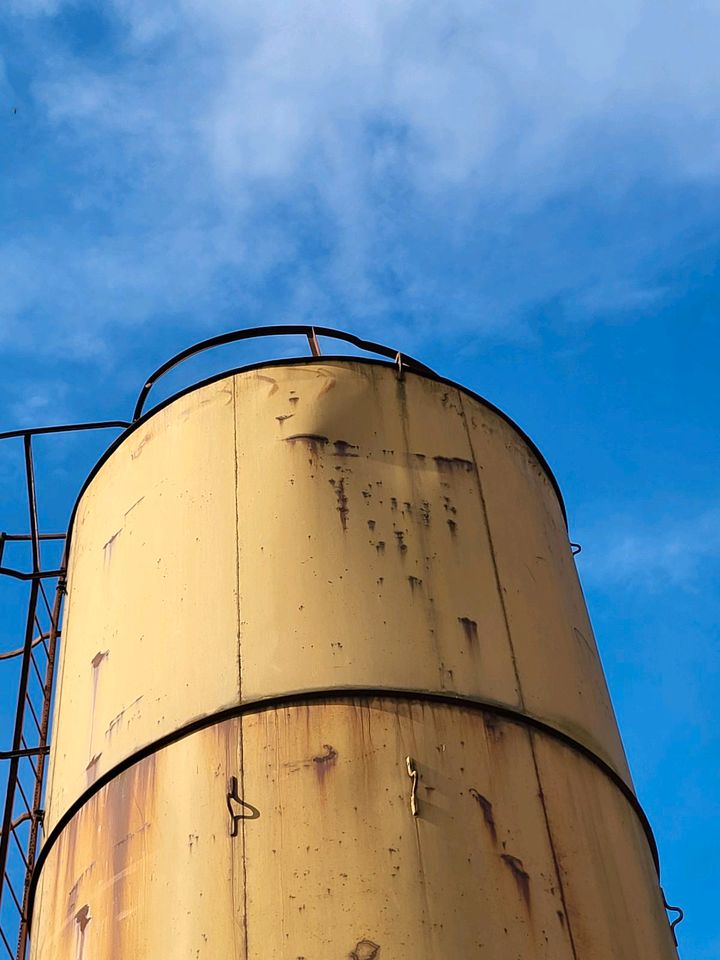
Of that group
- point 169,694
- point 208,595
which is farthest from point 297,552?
point 169,694

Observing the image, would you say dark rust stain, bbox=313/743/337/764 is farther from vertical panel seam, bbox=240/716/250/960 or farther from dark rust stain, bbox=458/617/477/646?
dark rust stain, bbox=458/617/477/646

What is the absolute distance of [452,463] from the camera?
26.2ft

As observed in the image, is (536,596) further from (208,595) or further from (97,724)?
(97,724)

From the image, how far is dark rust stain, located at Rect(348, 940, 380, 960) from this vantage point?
567 centimetres

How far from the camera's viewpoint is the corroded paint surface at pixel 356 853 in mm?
5852

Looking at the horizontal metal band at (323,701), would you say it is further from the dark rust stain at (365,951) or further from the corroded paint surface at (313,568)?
the dark rust stain at (365,951)

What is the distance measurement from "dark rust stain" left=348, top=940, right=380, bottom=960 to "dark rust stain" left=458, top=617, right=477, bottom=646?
5.95ft

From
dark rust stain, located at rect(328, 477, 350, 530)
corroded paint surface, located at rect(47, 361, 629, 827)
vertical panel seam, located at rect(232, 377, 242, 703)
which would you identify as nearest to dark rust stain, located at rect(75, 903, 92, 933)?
corroded paint surface, located at rect(47, 361, 629, 827)

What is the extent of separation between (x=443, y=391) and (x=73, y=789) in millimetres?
3311

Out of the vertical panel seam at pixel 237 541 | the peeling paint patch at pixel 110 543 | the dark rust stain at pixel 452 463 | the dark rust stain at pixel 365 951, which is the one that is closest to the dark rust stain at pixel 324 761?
the vertical panel seam at pixel 237 541

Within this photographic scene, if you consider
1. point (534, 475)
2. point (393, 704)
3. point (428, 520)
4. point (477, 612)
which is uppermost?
point (534, 475)

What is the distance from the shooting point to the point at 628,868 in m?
6.77

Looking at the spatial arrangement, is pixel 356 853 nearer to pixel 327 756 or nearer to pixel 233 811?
pixel 327 756

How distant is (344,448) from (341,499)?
16.1 inches
